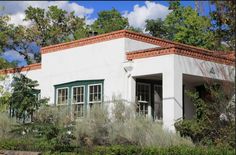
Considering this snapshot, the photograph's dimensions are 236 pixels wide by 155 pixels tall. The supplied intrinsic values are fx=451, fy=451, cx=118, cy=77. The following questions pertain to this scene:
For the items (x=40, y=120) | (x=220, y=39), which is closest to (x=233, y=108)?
(x=220, y=39)

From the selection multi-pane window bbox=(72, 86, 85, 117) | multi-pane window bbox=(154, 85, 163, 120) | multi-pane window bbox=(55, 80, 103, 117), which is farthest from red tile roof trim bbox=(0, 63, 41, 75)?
multi-pane window bbox=(154, 85, 163, 120)

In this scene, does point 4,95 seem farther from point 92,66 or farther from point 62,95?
point 92,66

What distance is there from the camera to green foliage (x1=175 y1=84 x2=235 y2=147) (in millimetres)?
9540

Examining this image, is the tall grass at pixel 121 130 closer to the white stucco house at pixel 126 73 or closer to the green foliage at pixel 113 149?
the green foliage at pixel 113 149

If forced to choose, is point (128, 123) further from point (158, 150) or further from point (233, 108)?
point (233, 108)

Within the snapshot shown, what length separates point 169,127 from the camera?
1897 centimetres

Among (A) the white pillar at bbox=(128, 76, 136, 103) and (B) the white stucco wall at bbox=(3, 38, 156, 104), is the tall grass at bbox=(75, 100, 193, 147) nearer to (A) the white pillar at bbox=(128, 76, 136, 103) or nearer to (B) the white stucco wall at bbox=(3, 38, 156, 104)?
(A) the white pillar at bbox=(128, 76, 136, 103)

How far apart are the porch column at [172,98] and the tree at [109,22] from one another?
75.7ft

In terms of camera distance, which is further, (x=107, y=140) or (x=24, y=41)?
(x=24, y=41)

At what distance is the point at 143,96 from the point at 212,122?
31.9 feet

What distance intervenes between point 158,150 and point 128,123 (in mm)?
3766

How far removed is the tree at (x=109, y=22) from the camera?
139ft

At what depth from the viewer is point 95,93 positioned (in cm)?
2252

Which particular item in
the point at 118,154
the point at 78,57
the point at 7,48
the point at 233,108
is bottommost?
the point at 118,154
